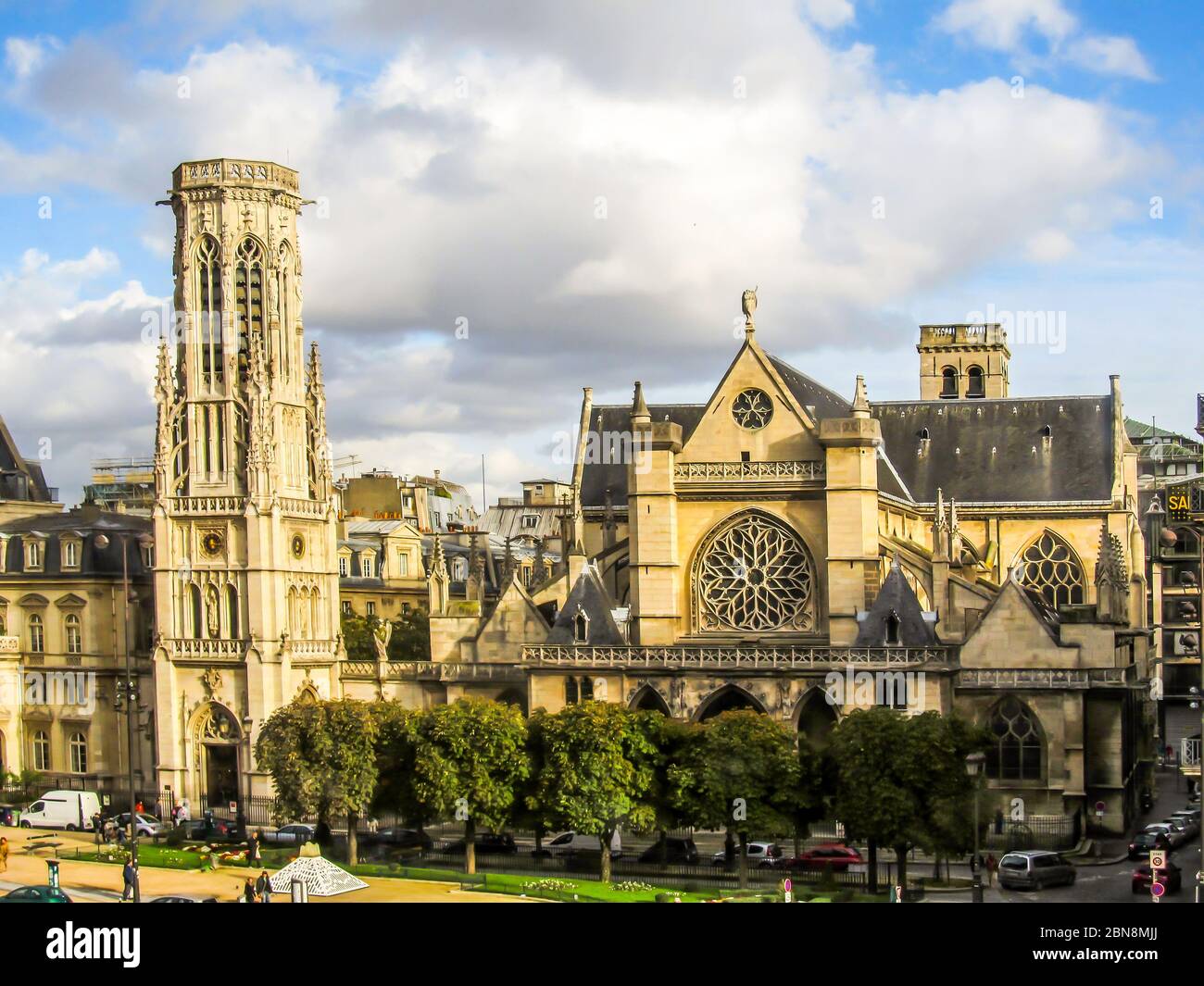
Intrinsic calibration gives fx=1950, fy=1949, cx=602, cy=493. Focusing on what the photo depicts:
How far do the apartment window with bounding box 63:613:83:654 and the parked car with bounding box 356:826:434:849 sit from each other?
69.8ft

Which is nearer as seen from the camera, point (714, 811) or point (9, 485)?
point (714, 811)

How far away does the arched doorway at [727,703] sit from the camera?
7481 cm

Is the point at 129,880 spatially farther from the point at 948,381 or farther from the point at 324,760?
the point at 948,381

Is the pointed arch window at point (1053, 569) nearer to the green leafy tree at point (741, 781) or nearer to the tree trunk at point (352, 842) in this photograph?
the green leafy tree at point (741, 781)

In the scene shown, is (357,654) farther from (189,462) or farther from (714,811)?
(714,811)

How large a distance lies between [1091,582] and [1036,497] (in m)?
4.76

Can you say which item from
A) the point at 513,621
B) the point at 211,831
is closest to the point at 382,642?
the point at 513,621

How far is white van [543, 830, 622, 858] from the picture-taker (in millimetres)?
66562

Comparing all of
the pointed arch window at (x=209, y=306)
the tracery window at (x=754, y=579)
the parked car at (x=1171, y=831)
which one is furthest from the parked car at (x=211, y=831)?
the parked car at (x=1171, y=831)

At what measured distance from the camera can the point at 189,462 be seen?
8188cm

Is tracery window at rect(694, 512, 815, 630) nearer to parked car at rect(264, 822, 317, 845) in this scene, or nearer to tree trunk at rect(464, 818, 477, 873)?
tree trunk at rect(464, 818, 477, 873)

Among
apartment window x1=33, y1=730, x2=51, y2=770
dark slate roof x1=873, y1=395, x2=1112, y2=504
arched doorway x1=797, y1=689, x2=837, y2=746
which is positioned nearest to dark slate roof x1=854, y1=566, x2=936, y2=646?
arched doorway x1=797, y1=689, x2=837, y2=746

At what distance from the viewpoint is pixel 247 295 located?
82125mm
